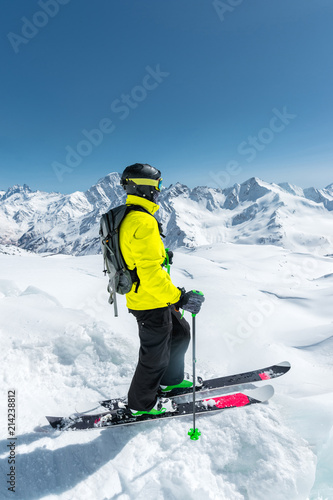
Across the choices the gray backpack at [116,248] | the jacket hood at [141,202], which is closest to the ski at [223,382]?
the gray backpack at [116,248]

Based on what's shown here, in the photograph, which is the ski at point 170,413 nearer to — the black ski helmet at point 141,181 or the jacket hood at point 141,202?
the jacket hood at point 141,202

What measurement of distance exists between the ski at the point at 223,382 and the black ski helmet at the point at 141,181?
8.70ft

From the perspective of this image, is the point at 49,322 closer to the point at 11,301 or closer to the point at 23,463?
the point at 11,301

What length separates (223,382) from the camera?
168 inches

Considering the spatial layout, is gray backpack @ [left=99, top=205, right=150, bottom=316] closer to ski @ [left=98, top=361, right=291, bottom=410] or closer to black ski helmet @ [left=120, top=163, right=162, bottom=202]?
black ski helmet @ [left=120, top=163, right=162, bottom=202]

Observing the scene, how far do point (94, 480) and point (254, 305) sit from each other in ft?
23.6

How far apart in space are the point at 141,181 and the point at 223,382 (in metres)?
3.10

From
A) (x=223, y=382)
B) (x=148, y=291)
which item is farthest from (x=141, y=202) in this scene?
(x=223, y=382)

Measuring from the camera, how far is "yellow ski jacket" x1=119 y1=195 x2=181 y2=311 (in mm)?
3043

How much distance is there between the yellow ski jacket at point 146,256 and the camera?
3043 mm

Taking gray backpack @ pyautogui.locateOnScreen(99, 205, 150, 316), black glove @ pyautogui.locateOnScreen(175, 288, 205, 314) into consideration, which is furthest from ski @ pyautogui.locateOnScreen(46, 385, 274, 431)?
gray backpack @ pyautogui.locateOnScreen(99, 205, 150, 316)

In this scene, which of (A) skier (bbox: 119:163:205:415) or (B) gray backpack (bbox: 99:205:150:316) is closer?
(A) skier (bbox: 119:163:205:415)

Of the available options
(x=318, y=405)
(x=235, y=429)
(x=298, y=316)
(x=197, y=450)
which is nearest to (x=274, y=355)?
(x=318, y=405)

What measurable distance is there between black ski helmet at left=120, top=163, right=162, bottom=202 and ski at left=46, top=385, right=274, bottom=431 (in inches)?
104
